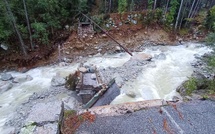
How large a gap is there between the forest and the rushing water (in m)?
2.31

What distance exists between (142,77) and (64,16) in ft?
24.9

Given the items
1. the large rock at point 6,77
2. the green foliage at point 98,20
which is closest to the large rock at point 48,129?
the large rock at point 6,77

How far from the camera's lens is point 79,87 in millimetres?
7551

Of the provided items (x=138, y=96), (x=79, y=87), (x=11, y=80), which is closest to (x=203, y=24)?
(x=138, y=96)

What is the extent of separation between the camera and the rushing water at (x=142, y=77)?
820 centimetres

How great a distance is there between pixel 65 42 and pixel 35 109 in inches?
330

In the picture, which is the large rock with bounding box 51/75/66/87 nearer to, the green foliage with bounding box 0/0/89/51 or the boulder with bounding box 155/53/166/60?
the green foliage with bounding box 0/0/89/51

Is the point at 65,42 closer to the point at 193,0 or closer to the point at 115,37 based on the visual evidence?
the point at 115,37

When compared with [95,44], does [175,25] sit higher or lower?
higher

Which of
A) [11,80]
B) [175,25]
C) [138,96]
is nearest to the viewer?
[138,96]

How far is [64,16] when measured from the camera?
1327 cm

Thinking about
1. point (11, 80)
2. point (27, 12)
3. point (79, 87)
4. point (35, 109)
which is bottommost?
point (11, 80)

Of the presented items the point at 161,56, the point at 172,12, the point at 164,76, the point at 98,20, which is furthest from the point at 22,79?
the point at 172,12

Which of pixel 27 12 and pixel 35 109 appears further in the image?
pixel 27 12
